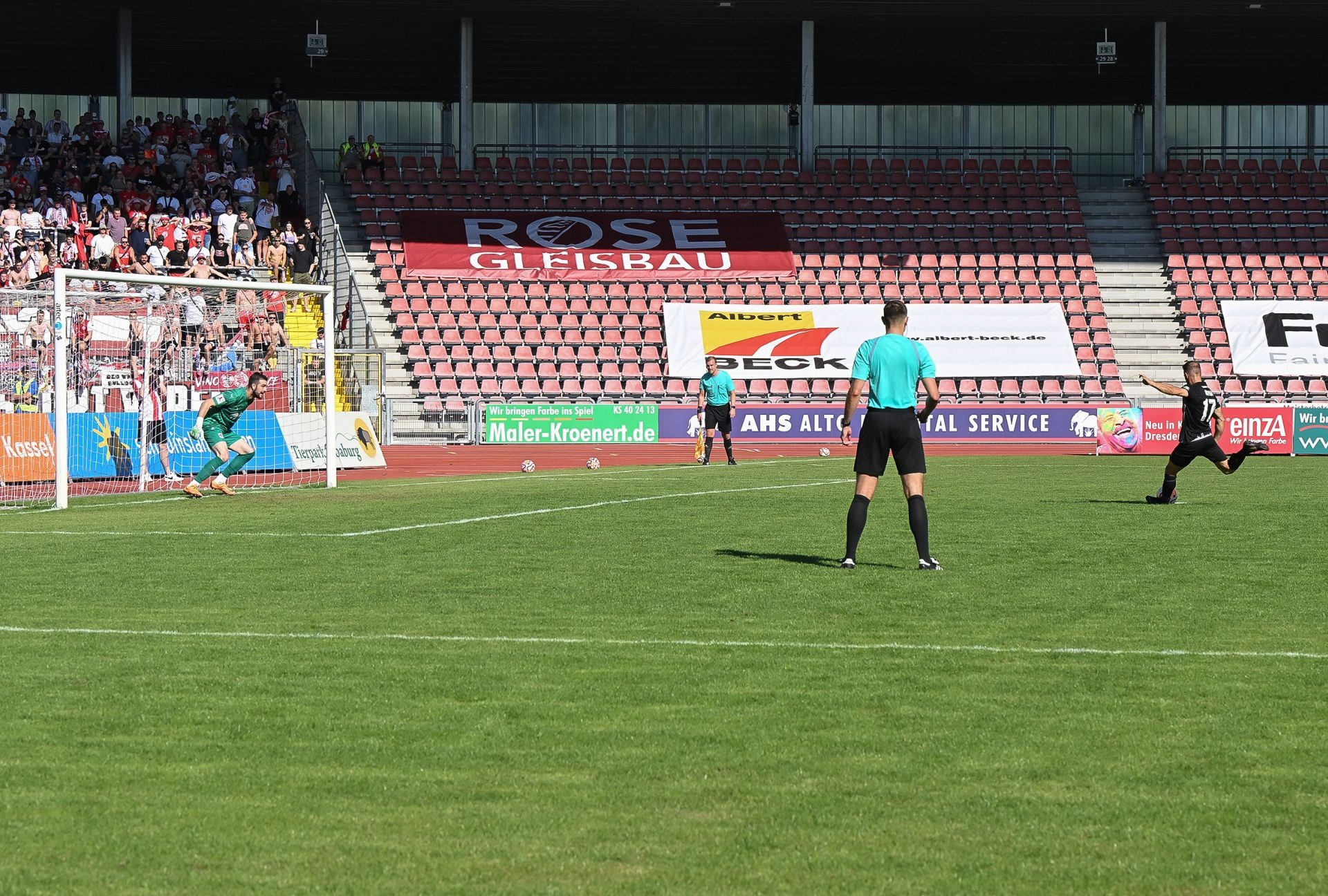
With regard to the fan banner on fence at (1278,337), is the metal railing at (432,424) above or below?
below

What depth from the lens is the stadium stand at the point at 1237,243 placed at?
1676 inches

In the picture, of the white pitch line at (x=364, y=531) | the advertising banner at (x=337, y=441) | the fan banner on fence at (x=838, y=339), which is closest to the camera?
the white pitch line at (x=364, y=531)

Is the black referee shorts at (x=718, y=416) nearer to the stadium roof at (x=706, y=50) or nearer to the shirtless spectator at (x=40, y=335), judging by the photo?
the shirtless spectator at (x=40, y=335)

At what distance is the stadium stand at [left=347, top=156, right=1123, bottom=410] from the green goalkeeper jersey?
15712 mm

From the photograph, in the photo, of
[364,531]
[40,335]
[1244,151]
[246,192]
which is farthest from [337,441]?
[1244,151]

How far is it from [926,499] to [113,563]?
1030cm

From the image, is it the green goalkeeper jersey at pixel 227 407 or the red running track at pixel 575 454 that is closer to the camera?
the green goalkeeper jersey at pixel 227 407

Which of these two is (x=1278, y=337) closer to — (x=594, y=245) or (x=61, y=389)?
(x=594, y=245)

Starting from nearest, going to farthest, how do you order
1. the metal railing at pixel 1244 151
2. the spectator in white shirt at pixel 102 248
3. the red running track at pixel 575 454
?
the red running track at pixel 575 454, the spectator in white shirt at pixel 102 248, the metal railing at pixel 1244 151

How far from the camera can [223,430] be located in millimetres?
21672

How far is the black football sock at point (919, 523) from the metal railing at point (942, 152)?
39134 mm

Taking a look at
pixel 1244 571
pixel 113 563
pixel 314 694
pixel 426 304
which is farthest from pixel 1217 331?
pixel 314 694

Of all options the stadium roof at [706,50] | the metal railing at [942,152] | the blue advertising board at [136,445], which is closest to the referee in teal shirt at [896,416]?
the blue advertising board at [136,445]

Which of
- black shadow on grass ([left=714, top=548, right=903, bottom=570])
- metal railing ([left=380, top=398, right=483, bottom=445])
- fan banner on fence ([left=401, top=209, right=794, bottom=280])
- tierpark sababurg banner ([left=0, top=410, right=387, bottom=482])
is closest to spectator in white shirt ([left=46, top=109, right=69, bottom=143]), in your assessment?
fan banner on fence ([left=401, top=209, right=794, bottom=280])
